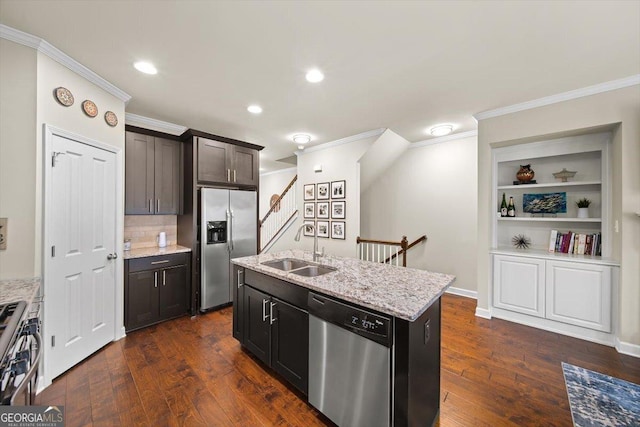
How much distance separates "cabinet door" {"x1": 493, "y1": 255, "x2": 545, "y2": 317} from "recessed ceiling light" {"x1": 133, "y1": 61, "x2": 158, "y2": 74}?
4.48 meters

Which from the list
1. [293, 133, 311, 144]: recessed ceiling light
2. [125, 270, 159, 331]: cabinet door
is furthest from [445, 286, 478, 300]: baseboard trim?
[125, 270, 159, 331]: cabinet door

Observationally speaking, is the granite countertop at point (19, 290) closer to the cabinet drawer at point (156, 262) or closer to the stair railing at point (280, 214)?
the cabinet drawer at point (156, 262)

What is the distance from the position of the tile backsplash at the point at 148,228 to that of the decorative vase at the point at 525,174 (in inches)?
200

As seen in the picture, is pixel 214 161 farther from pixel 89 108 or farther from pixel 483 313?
pixel 483 313

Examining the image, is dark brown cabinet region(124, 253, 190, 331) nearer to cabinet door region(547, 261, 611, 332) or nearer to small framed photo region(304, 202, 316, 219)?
small framed photo region(304, 202, 316, 219)

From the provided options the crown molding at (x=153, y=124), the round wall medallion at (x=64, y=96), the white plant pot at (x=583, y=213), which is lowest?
the white plant pot at (x=583, y=213)

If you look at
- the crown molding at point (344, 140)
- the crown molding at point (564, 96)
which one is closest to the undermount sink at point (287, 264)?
the crown molding at point (344, 140)

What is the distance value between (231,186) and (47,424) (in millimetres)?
3146

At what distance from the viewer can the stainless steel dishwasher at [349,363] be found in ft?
4.46

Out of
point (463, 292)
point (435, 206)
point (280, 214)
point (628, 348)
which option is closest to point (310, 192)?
point (280, 214)

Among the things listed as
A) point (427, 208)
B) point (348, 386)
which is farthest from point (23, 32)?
point (427, 208)

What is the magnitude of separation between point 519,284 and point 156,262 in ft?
15.2

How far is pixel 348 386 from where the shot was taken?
4.99ft

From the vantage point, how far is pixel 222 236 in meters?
3.72
